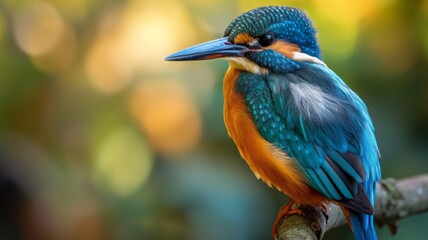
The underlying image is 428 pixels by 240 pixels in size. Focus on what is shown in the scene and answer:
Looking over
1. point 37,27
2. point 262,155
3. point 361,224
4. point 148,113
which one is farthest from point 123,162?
point 361,224

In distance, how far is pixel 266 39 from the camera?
6.12 feet

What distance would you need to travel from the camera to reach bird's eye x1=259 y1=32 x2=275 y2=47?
6.11 feet

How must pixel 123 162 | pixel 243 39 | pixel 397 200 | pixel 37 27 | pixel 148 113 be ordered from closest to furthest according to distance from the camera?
pixel 243 39 < pixel 397 200 < pixel 123 162 < pixel 148 113 < pixel 37 27

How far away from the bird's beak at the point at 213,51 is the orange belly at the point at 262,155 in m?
0.11

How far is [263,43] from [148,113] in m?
1.09

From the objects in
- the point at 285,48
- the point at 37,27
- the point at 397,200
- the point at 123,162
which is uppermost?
the point at 37,27

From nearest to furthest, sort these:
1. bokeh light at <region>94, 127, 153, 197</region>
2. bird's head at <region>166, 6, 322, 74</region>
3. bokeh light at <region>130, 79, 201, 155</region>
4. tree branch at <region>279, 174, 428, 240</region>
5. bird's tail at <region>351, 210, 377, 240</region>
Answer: bird's tail at <region>351, 210, 377, 240</region> < bird's head at <region>166, 6, 322, 74</region> < tree branch at <region>279, 174, 428, 240</region> < bokeh light at <region>94, 127, 153, 197</region> < bokeh light at <region>130, 79, 201, 155</region>

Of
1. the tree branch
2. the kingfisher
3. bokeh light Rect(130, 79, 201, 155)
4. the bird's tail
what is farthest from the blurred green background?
the bird's tail

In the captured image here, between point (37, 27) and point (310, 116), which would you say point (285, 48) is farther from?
point (37, 27)

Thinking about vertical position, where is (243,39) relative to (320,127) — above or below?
above

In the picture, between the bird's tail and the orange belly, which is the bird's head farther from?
the bird's tail

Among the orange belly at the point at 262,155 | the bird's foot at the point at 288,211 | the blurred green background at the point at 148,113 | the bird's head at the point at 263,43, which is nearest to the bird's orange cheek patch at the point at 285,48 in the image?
the bird's head at the point at 263,43

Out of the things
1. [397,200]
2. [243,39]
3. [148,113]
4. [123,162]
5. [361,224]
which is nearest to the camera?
[361,224]

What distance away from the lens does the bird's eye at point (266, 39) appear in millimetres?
1863
